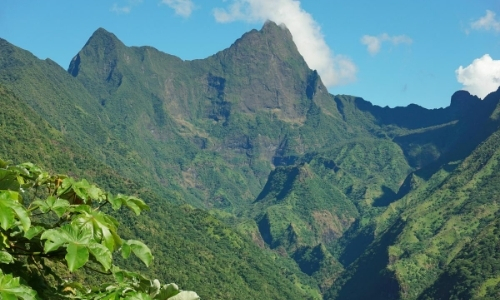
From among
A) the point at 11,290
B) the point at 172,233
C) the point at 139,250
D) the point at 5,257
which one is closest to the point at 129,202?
the point at 139,250

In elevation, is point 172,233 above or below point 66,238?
below

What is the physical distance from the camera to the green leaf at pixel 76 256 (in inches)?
187

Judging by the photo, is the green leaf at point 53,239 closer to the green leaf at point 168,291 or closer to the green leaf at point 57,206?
the green leaf at point 57,206

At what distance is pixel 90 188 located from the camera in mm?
6680

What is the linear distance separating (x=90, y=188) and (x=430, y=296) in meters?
152

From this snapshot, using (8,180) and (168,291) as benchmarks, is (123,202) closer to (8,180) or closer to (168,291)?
(168,291)

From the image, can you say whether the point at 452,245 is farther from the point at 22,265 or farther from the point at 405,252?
the point at 22,265

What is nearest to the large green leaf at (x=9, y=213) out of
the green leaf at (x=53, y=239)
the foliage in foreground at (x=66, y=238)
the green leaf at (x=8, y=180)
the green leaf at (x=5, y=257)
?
the foliage in foreground at (x=66, y=238)

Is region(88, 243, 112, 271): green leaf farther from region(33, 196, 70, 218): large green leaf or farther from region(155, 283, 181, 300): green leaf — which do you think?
region(155, 283, 181, 300): green leaf

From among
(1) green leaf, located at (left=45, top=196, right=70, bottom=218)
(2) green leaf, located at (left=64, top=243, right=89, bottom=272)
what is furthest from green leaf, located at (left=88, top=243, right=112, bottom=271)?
(1) green leaf, located at (left=45, top=196, right=70, bottom=218)

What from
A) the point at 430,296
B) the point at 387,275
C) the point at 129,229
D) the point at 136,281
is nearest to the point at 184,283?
the point at 129,229

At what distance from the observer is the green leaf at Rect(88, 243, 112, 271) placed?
16.5 ft

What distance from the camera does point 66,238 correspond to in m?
5.06

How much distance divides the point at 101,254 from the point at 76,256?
0.31 metres
